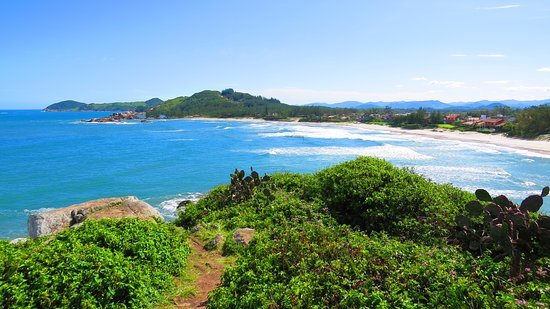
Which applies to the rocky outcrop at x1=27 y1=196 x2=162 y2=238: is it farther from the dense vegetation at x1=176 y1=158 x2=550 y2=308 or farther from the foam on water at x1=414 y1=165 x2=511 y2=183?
the foam on water at x1=414 y1=165 x2=511 y2=183

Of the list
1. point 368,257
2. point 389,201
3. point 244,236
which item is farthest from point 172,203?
point 368,257

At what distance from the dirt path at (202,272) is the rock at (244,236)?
668 mm

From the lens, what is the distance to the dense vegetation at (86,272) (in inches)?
210

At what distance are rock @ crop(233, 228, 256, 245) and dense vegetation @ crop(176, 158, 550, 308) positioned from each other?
0.24 m

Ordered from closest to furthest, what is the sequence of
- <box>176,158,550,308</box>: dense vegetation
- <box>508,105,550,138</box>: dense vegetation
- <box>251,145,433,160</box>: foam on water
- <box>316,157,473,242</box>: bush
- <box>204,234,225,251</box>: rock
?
<box>176,158,550,308</box>: dense vegetation < <box>316,157,473,242</box>: bush < <box>204,234,225,251</box>: rock < <box>251,145,433,160</box>: foam on water < <box>508,105,550,138</box>: dense vegetation

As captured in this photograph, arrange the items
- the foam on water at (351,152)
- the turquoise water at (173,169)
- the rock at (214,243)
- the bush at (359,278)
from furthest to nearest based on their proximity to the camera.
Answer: the foam on water at (351,152) < the turquoise water at (173,169) < the rock at (214,243) < the bush at (359,278)

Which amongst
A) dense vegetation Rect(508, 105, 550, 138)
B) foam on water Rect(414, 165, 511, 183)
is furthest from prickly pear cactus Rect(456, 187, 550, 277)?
dense vegetation Rect(508, 105, 550, 138)

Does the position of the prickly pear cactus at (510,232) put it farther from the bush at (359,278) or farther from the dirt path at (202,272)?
the dirt path at (202,272)

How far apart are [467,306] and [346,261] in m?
2.10

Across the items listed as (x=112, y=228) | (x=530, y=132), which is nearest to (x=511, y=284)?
(x=112, y=228)

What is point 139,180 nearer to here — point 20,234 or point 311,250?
point 20,234

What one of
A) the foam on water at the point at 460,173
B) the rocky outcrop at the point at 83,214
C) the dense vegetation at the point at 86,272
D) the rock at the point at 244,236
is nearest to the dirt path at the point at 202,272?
the dense vegetation at the point at 86,272

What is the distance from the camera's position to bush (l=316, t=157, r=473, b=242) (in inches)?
347

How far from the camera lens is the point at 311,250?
6926 mm
